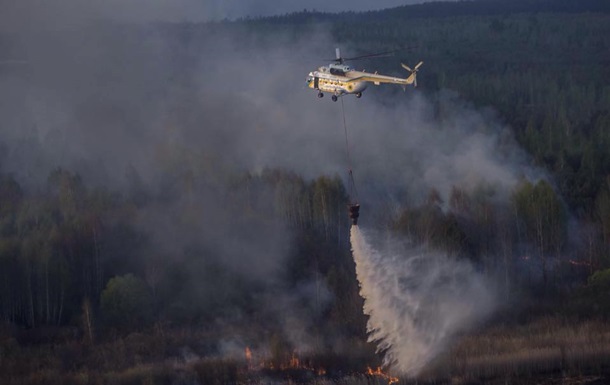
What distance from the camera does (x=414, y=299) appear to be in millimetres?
41344

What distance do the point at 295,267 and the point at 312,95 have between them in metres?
27.9

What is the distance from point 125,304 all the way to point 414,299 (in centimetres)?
1196

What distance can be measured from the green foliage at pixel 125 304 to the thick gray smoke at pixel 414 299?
9203 millimetres

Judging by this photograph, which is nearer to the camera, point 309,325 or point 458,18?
A: point 309,325

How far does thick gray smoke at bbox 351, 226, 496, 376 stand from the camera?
38.9 meters

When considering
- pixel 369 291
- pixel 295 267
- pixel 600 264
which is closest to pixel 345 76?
pixel 369 291

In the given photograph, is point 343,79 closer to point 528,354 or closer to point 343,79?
point 343,79

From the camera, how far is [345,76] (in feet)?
129

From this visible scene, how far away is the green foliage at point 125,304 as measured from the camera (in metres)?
43.3

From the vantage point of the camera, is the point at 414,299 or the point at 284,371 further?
the point at 414,299

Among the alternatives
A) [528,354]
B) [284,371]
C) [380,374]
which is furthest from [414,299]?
[284,371]

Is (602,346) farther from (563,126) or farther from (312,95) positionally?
(312,95)

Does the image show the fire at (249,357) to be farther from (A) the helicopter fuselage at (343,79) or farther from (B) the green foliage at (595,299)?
(B) the green foliage at (595,299)

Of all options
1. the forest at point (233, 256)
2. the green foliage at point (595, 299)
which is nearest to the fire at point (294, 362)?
the forest at point (233, 256)
